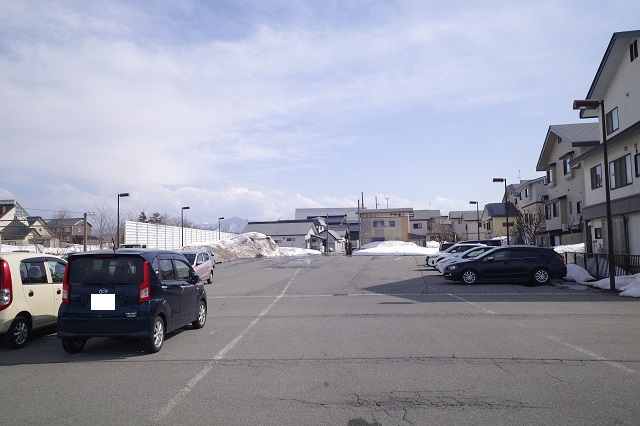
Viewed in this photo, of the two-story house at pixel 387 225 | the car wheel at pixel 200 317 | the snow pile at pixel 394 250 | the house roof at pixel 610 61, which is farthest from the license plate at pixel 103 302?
the two-story house at pixel 387 225

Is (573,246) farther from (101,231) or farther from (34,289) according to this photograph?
(34,289)

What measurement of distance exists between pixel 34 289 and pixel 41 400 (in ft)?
12.7

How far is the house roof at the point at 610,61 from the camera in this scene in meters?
22.7

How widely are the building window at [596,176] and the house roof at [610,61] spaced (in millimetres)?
3628

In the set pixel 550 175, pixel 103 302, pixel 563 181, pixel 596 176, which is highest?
pixel 550 175

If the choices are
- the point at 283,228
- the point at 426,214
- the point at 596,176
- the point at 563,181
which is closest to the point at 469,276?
the point at 596,176

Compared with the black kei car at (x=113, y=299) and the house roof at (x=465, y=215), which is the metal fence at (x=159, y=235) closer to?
the black kei car at (x=113, y=299)

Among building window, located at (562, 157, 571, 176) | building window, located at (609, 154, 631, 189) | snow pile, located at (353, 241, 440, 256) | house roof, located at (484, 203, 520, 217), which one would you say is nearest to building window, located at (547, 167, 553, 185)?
building window, located at (562, 157, 571, 176)

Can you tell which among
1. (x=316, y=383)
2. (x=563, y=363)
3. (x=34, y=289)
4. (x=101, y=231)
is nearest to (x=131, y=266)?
(x=34, y=289)

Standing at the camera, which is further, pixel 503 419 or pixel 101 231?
pixel 101 231

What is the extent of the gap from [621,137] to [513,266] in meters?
7.73

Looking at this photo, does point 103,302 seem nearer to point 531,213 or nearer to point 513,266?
point 513,266

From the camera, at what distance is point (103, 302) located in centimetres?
837

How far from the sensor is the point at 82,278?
8516 millimetres
